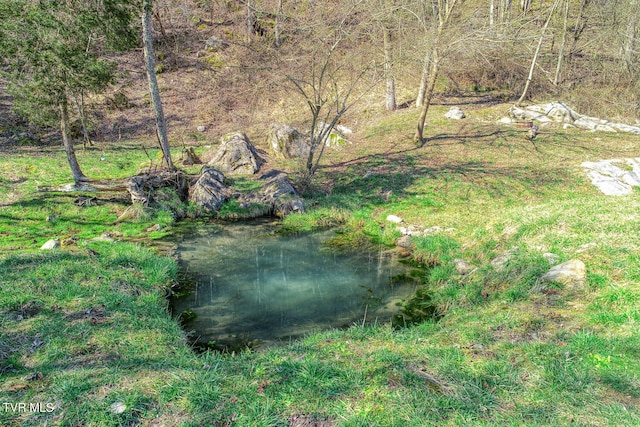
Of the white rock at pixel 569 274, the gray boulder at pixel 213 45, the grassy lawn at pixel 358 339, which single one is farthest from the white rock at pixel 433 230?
the gray boulder at pixel 213 45

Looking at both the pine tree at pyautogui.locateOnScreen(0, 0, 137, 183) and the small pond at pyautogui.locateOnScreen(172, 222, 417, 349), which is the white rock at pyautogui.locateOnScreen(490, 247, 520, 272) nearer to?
the small pond at pyautogui.locateOnScreen(172, 222, 417, 349)

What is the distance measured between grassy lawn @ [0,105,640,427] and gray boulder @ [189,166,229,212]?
4.11ft

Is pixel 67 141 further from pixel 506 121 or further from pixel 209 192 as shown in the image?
pixel 506 121

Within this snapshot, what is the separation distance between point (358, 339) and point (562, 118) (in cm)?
1789

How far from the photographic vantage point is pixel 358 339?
5.25 m

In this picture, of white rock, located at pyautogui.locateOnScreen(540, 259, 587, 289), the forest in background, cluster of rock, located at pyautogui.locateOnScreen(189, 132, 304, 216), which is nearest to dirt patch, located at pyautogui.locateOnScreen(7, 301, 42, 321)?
cluster of rock, located at pyautogui.locateOnScreen(189, 132, 304, 216)

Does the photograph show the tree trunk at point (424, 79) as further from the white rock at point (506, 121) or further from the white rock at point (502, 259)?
the white rock at point (502, 259)

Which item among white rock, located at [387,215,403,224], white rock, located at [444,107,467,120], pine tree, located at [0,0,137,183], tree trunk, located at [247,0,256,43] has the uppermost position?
tree trunk, located at [247,0,256,43]

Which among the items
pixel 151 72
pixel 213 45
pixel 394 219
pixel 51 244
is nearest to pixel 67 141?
pixel 151 72

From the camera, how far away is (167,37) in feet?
93.3

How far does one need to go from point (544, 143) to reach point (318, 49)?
10293 millimetres

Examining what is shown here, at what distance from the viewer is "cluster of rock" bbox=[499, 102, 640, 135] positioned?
55.6ft

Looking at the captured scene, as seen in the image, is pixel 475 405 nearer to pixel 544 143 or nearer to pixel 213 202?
pixel 213 202

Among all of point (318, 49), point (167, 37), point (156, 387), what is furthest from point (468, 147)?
Result: point (167, 37)
